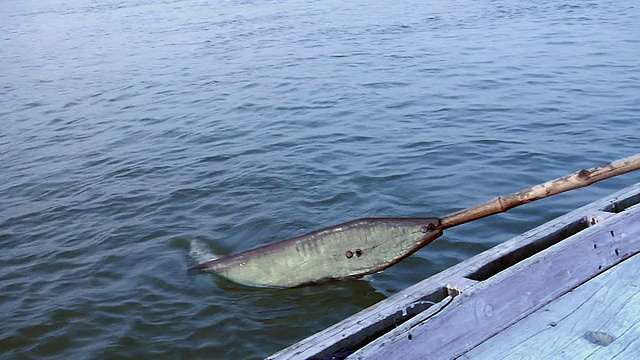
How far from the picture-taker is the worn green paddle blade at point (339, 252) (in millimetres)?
4777

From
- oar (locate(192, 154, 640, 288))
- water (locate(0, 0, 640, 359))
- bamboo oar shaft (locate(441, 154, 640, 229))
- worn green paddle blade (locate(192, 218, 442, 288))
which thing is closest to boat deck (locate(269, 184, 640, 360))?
bamboo oar shaft (locate(441, 154, 640, 229))

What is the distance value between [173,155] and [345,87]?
3703mm

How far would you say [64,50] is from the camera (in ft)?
59.9

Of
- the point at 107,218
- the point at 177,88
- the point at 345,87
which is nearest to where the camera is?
the point at 107,218

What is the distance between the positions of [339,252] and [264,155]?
409 cm

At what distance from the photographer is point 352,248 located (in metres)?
4.86

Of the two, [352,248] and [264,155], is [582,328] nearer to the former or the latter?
[352,248]

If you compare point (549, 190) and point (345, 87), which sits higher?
point (549, 190)

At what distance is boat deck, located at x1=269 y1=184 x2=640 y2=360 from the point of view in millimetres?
2670

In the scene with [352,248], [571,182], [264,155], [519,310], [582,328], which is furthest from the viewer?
[264,155]

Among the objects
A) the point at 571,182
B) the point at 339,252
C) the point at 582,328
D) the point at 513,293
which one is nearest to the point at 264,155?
the point at 339,252

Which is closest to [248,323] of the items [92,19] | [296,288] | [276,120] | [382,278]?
[296,288]

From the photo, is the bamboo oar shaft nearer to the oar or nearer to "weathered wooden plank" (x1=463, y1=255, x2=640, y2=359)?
the oar

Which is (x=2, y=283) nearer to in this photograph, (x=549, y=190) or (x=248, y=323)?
(x=248, y=323)
